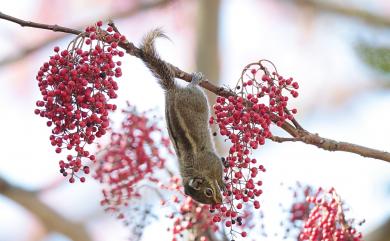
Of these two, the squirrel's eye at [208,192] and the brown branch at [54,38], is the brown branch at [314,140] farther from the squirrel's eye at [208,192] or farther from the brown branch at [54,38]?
the brown branch at [54,38]

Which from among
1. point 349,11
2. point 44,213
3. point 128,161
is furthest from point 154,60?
point 349,11

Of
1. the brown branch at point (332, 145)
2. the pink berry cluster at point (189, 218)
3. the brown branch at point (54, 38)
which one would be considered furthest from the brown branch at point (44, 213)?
the brown branch at point (332, 145)

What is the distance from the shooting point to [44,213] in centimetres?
578

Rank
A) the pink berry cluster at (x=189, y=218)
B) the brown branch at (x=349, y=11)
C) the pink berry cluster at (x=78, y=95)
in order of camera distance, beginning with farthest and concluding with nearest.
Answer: the brown branch at (x=349, y=11) < the pink berry cluster at (x=189, y=218) < the pink berry cluster at (x=78, y=95)

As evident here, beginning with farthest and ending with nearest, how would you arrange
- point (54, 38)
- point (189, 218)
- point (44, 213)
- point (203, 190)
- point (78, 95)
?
1. point (54, 38)
2. point (44, 213)
3. point (203, 190)
4. point (189, 218)
5. point (78, 95)

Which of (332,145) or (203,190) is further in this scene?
(203,190)

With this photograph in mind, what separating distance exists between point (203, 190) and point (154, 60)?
76 cm

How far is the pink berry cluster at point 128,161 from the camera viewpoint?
3809mm

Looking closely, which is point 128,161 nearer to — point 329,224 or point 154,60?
point 154,60

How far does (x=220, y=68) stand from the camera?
5.67 metres

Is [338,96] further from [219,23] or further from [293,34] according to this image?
[219,23]

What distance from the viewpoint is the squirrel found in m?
4.04

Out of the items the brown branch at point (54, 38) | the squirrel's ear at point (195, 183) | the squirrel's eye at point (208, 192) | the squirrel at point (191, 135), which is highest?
the brown branch at point (54, 38)

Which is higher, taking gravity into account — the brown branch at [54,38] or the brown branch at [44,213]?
the brown branch at [54,38]
